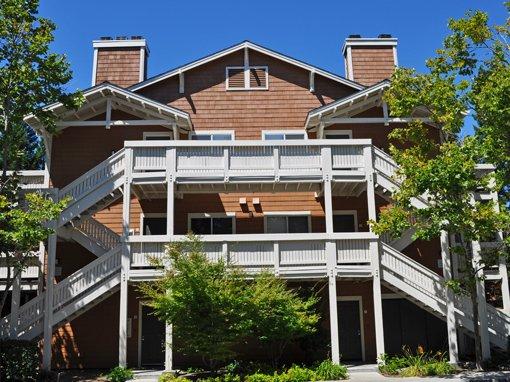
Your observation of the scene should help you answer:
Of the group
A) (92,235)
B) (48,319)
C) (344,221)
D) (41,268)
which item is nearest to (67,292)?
(48,319)

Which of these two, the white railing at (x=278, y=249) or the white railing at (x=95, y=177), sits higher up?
the white railing at (x=95, y=177)

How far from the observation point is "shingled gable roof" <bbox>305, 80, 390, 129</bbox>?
21.2 m

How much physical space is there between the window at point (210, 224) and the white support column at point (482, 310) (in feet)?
29.4

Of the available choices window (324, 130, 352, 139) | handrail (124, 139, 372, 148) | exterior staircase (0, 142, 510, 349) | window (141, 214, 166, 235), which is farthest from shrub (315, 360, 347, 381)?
window (324, 130, 352, 139)

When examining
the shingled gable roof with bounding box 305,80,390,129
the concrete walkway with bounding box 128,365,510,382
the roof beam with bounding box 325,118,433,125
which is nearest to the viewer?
the concrete walkway with bounding box 128,365,510,382

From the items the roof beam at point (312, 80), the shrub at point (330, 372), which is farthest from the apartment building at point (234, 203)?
the shrub at point (330, 372)

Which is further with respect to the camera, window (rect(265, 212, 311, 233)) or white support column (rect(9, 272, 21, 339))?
window (rect(265, 212, 311, 233))

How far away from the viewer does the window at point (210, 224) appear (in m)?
21.5

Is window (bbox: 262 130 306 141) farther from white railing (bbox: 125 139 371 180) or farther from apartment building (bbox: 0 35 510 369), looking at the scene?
white railing (bbox: 125 139 371 180)

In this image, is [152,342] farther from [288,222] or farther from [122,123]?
[122,123]

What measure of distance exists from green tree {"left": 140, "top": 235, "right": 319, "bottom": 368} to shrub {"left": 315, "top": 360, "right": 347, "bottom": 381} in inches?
51.1

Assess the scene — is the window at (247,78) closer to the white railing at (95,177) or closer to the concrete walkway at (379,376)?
the white railing at (95,177)

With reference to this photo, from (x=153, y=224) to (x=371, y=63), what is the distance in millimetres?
12597

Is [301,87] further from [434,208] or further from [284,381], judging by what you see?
[284,381]
